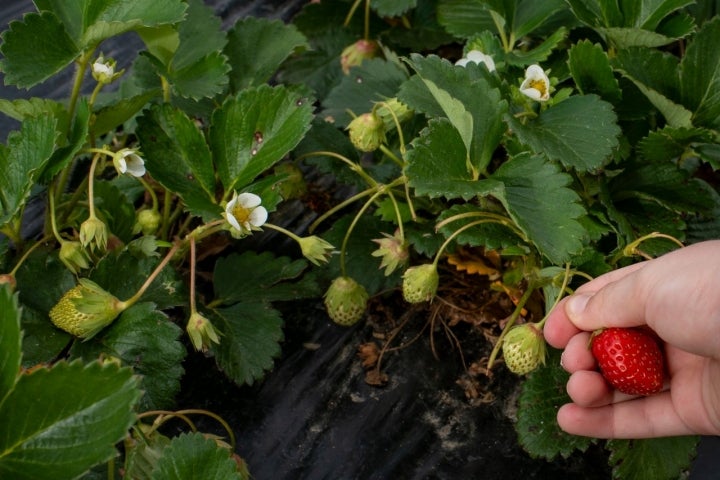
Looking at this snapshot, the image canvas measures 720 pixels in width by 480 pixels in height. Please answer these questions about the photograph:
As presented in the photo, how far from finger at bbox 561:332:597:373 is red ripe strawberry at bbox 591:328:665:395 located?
0.07ft

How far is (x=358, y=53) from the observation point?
1.68 meters

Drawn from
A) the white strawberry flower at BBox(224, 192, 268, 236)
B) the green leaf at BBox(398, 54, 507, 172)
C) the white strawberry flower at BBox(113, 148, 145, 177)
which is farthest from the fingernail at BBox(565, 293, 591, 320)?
the white strawberry flower at BBox(113, 148, 145, 177)

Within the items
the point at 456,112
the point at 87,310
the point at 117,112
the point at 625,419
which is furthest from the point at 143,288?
the point at 625,419

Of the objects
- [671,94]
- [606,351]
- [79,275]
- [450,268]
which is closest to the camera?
[606,351]

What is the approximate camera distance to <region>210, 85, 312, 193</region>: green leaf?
1.24 metres

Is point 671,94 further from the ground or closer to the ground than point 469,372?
further from the ground

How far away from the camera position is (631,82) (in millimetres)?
1332

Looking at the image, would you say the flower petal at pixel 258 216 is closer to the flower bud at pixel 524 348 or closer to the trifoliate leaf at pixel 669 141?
the flower bud at pixel 524 348

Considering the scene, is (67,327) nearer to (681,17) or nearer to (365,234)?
(365,234)

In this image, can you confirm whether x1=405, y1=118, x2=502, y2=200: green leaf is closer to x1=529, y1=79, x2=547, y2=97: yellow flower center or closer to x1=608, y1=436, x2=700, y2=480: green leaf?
x1=529, y1=79, x2=547, y2=97: yellow flower center

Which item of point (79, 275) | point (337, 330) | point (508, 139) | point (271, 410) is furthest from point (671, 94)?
point (79, 275)

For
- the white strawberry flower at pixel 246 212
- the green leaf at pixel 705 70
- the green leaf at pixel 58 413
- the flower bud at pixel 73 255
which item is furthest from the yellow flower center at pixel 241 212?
the green leaf at pixel 705 70

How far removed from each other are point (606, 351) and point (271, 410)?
550 millimetres

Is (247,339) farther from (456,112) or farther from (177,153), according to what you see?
(456,112)
